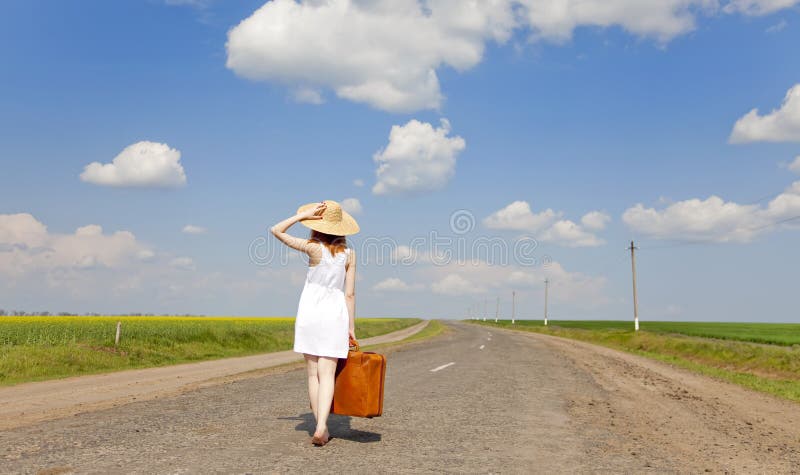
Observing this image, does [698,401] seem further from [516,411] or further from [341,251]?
[341,251]

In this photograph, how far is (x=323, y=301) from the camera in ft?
18.1

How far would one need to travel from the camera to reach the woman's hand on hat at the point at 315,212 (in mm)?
5516

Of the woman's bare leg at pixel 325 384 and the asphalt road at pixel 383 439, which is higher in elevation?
the woman's bare leg at pixel 325 384

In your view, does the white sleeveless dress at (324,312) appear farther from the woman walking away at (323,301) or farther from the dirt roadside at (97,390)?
the dirt roadside at (97,390)

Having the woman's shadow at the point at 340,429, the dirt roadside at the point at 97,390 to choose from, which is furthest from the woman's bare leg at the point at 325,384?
the dirt roadside at the point at 97,390

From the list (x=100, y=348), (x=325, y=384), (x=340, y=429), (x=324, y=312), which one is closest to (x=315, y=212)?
(x=324, y=312)

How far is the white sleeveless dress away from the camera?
5.44m

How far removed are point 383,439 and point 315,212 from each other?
2482 millimetres

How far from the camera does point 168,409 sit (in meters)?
7.85

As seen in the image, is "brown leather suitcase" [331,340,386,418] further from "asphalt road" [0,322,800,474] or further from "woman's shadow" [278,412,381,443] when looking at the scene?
"woman's shadow" [278,412,381,443]

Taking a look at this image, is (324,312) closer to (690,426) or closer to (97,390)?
(690,426)

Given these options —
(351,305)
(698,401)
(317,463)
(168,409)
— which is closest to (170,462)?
(317,463)

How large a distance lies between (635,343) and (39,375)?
1307 inches

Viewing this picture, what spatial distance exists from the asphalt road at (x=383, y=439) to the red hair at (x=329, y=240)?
1.89 m
